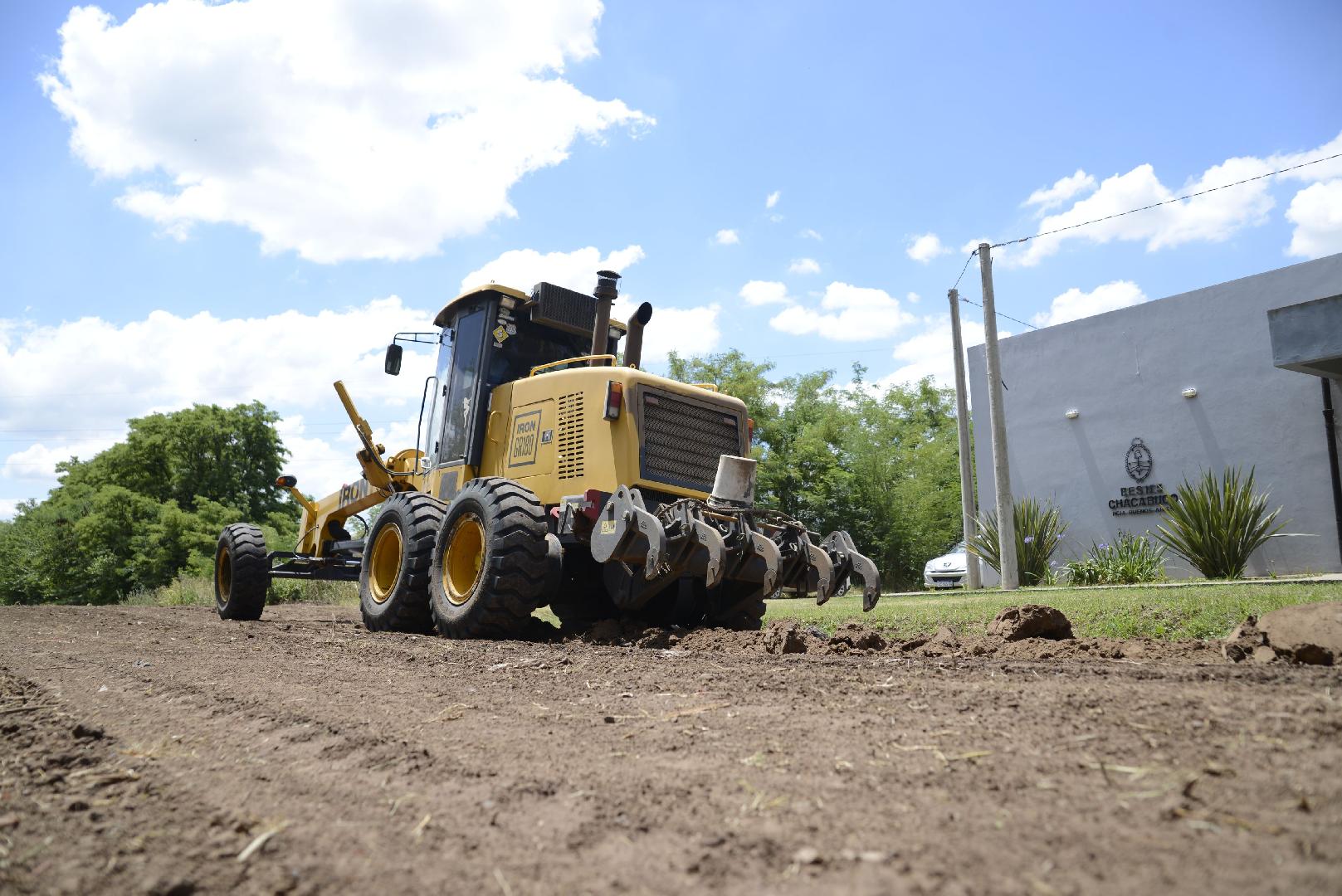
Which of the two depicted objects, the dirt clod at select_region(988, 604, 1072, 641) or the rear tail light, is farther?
the rear tail light

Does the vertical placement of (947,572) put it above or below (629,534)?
above

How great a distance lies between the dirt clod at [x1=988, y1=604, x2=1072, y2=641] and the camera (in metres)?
6.18

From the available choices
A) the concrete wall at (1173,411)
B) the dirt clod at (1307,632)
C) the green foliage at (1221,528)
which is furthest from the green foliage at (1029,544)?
the dirt clod at (1307,632)

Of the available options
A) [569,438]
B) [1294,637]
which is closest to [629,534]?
[569,438]

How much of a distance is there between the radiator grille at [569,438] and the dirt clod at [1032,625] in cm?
353

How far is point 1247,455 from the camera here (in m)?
16.2

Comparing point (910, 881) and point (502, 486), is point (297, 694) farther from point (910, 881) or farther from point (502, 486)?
point (910, 881)

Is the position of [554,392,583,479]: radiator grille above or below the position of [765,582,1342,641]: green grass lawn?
above

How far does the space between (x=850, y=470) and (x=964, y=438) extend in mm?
12025

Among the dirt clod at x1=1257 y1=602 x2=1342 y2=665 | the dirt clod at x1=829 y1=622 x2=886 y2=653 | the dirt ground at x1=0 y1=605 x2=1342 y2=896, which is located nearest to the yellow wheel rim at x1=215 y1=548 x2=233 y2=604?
the dirt ground at x1=0 y1=605 x2=1342 y2=896

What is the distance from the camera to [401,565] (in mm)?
8211

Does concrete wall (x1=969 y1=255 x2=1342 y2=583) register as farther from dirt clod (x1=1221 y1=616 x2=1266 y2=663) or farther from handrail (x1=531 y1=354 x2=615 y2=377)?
handrail (x1=531 y1=354 x2=615 y2=377)

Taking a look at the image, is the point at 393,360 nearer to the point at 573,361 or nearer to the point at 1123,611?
the point at 573,361

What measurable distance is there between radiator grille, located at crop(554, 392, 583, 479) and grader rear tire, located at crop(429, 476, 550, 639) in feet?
1.46
